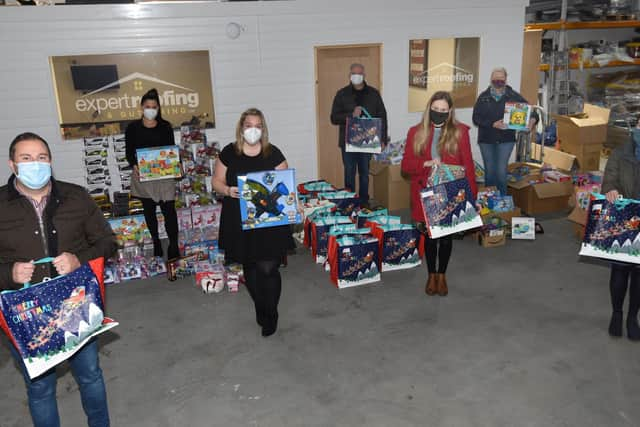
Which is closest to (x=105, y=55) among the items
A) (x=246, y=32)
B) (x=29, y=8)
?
(x=29, y=8)

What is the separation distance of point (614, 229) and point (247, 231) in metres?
2.46

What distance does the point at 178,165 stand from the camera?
5301 millimetres

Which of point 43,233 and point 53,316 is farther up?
point 43,233

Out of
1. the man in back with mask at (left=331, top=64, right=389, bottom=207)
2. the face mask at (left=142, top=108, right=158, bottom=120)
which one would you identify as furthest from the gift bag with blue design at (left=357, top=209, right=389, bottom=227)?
the face mask at (left=142, top=108, right=158, bottom=120)

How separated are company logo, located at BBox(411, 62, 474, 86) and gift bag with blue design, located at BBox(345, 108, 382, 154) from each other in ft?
5.23

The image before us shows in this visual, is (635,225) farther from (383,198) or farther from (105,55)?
(105,55)

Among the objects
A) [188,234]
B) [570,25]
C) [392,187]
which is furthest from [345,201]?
[570,25]

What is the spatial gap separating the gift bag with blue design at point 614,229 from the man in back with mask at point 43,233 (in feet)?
10.1

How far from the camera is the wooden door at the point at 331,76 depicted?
7.19m

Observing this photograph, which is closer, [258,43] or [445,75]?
[258,43]

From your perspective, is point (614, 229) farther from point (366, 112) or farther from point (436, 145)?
point (366, 112)

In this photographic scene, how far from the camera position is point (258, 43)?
680 cm

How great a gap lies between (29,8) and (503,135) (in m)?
5.46

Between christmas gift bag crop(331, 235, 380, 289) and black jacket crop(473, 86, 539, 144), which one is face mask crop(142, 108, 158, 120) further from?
black jacket crop(473, 86, 539, 144)
